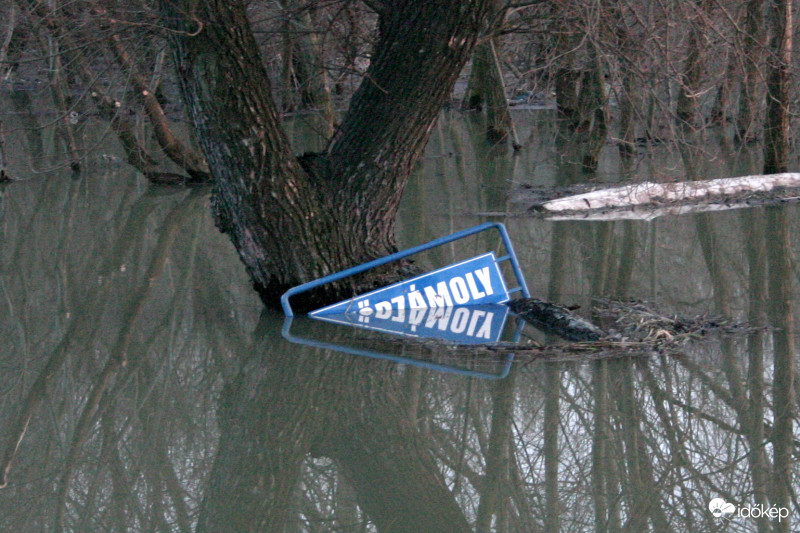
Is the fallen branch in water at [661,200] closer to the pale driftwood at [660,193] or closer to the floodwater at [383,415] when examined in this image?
the pale driftwood at [660,193]

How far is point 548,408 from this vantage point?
5.13m

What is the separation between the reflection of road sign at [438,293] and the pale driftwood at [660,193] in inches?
173

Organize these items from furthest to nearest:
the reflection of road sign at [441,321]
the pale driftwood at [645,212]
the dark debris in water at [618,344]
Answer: the pale driftwood at [645,212]
the reflection of road sign at [441,321]
the dark debris in water at [618,344]

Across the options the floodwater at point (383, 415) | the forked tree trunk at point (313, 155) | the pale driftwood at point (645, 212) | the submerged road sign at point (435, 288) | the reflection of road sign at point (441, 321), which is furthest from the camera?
the pale driftwood at point (645, 212)

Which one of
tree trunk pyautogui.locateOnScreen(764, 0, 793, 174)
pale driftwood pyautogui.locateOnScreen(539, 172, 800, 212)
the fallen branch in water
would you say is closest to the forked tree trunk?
the fallen branch in water

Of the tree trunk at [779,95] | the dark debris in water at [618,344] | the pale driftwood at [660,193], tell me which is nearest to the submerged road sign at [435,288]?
the dark debris in water at [618,344]

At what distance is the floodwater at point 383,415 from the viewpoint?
4152 millimetres

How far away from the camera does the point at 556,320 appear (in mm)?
6570

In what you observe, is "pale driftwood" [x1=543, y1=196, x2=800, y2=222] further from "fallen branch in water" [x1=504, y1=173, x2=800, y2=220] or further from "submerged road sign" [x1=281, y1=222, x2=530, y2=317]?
"submerged road sign" [x1=281, y1=222, x2=530, y2=317]

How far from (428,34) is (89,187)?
9.36 m

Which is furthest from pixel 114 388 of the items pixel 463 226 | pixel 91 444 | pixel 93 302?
pixel 463 226

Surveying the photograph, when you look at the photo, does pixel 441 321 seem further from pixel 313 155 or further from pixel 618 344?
pixel 313 155

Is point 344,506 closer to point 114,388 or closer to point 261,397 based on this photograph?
point 261,397

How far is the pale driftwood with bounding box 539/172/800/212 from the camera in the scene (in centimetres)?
1156
